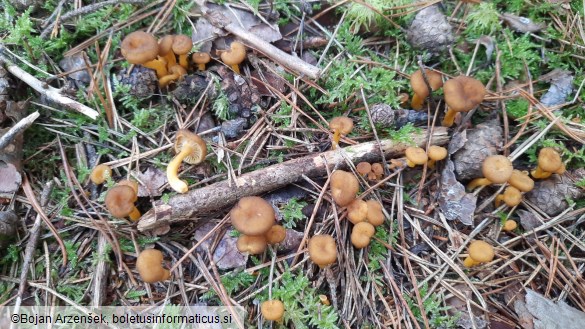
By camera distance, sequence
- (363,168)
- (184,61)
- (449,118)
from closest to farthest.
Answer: (363,168)
(449,118)
(184,61)

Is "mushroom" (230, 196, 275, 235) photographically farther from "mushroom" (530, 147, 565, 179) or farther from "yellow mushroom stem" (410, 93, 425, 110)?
"mushroom" (530, 147, 565, 179)

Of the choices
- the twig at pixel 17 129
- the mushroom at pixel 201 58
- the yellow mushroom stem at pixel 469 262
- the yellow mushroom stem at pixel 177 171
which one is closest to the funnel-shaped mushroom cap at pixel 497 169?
the yellow mushroom stem at pixel 469 262

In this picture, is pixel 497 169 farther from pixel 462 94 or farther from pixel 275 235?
pixel 275 235

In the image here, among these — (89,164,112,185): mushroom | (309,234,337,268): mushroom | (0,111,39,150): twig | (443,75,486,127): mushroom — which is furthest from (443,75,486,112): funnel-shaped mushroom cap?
(0,111,39,150): twig

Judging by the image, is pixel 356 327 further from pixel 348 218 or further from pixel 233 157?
pixel 233 157

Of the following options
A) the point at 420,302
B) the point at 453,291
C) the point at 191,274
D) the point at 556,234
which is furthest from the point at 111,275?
the point at 556,234

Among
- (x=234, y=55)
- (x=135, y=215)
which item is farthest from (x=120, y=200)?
(x=234, y=55)
